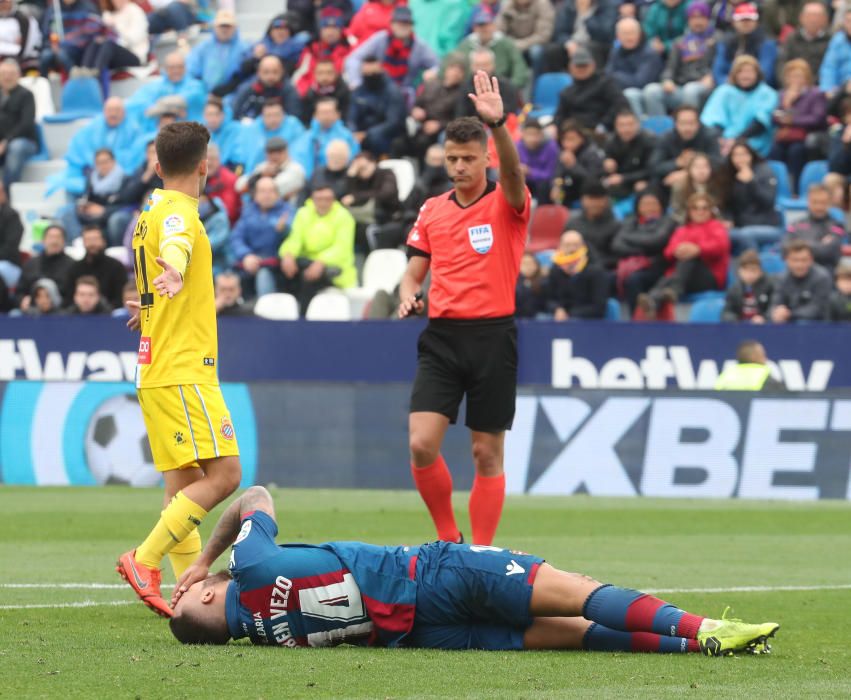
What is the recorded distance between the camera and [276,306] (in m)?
19.6

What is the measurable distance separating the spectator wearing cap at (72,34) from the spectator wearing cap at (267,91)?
3392 mm

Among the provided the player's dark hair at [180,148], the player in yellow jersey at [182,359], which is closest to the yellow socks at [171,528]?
the player in yellow jersey at [182,359]

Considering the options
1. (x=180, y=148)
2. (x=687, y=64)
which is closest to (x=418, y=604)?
(x=180, y=148)

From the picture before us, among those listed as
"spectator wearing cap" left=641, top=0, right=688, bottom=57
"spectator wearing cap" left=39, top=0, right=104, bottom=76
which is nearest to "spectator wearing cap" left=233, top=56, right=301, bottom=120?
"spectator wearing cap" left=39, top=0, right=104, bottom=76

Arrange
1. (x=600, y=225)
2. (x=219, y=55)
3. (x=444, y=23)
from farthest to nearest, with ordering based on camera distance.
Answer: (x=219, y=55), (x=444, y=23), (x=600, y=225)

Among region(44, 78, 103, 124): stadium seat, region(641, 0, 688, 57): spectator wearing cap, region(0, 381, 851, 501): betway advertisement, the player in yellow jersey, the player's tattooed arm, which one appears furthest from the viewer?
region(44, 78, 103, 124): stadium seat

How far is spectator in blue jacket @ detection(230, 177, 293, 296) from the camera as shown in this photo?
20.5 m

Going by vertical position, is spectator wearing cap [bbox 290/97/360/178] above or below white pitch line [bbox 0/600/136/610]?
above

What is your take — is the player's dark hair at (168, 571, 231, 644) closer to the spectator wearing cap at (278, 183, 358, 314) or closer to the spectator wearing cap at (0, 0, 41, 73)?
the spectator wearing cap at (278, 183, 358, 314)

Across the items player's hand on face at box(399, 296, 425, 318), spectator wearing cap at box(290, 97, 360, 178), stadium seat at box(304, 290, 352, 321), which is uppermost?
spectator wearing cap at box(290, 97, 360, 178)

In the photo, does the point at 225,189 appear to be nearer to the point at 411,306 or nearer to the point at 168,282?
the point at 411,306

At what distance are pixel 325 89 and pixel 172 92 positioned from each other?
252 centimetres

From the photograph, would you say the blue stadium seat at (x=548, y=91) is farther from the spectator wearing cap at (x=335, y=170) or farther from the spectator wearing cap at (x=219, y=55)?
the spectator wearing cap at (x=219, y=55)

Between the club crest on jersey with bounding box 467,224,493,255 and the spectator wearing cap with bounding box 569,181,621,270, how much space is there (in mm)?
9690
